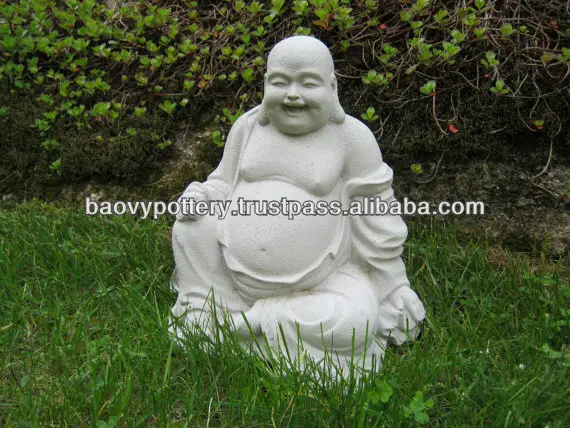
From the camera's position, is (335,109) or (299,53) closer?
(299,53)

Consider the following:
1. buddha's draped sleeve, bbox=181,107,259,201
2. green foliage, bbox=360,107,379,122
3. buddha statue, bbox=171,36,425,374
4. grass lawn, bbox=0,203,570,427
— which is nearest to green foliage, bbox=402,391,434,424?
grass lawn, bbox=0,203,570,427

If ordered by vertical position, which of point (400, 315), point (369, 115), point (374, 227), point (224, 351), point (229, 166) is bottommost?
point (224, 351)

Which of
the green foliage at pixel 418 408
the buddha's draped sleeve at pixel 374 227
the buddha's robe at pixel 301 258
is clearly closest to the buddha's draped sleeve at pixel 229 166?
the buddha's robe at pixel 301 258

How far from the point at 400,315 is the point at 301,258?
0.51 metres

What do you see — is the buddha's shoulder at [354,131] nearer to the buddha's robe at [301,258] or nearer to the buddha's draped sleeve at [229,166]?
the buddha's robe at [301,258]

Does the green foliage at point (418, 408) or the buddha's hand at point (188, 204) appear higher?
the buddha's hand at point (188, 204)

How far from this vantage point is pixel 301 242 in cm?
284

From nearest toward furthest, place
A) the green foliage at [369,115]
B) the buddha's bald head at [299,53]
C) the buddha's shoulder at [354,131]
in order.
→ the buddha's bald head at [299,53], the buddha's shoulder at [354,131], the green foliage at [369,115]

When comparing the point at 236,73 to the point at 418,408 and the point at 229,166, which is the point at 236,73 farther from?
the point at 418,408

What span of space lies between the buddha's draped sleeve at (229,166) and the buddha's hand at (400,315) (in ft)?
2.82

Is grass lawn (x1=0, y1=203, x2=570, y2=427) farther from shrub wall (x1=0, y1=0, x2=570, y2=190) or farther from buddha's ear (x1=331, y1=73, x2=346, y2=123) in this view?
buddha's ear (x1=331, y1=73, x2=346, y2=123)

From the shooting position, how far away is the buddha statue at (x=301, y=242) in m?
2.75

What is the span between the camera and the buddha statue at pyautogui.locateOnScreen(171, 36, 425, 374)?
2.75m

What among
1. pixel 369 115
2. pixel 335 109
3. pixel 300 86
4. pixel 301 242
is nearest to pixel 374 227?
pixel 301 242
